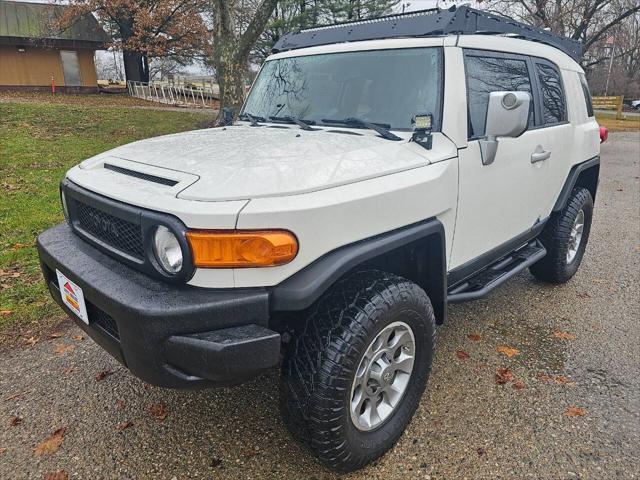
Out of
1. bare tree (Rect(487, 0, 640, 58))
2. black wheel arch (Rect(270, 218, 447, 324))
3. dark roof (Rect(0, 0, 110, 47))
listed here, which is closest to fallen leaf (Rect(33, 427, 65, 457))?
black wheel arch (Rect(270, 218, 447, 324))

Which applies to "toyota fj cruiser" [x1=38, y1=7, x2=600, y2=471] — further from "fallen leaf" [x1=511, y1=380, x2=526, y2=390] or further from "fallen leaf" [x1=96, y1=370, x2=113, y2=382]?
"fallen leaf" [x1=96, y1=370, x2=113, y2=382]

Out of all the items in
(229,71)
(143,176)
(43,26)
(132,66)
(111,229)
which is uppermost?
(43,26)

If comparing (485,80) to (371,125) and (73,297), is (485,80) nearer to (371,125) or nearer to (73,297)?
(371,125)

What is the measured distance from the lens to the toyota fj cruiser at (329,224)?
6.18 feet

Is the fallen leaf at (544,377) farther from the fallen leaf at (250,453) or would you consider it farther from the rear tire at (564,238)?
the fallen leaf at (250,453)

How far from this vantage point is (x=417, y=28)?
9.75 feet

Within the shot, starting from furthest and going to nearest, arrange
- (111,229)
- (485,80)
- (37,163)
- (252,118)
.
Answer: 1. (37,163)
2. (252,118)
3. (485,80)
4. (111,229)

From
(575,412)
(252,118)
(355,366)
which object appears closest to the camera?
(355,366)

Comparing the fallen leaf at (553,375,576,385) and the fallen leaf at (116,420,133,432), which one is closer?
the fallen leaf at (116,420,133,432)

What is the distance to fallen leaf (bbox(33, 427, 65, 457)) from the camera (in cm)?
246

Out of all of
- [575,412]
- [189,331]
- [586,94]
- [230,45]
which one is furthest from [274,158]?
[230,45]

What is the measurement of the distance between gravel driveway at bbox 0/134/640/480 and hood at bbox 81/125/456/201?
139 centimetres

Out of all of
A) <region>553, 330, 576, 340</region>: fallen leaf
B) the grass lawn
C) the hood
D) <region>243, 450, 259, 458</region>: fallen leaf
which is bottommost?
<region>553, 330, 576, 340</region>: fallen leaf

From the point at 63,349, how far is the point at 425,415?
2551 millimetres
